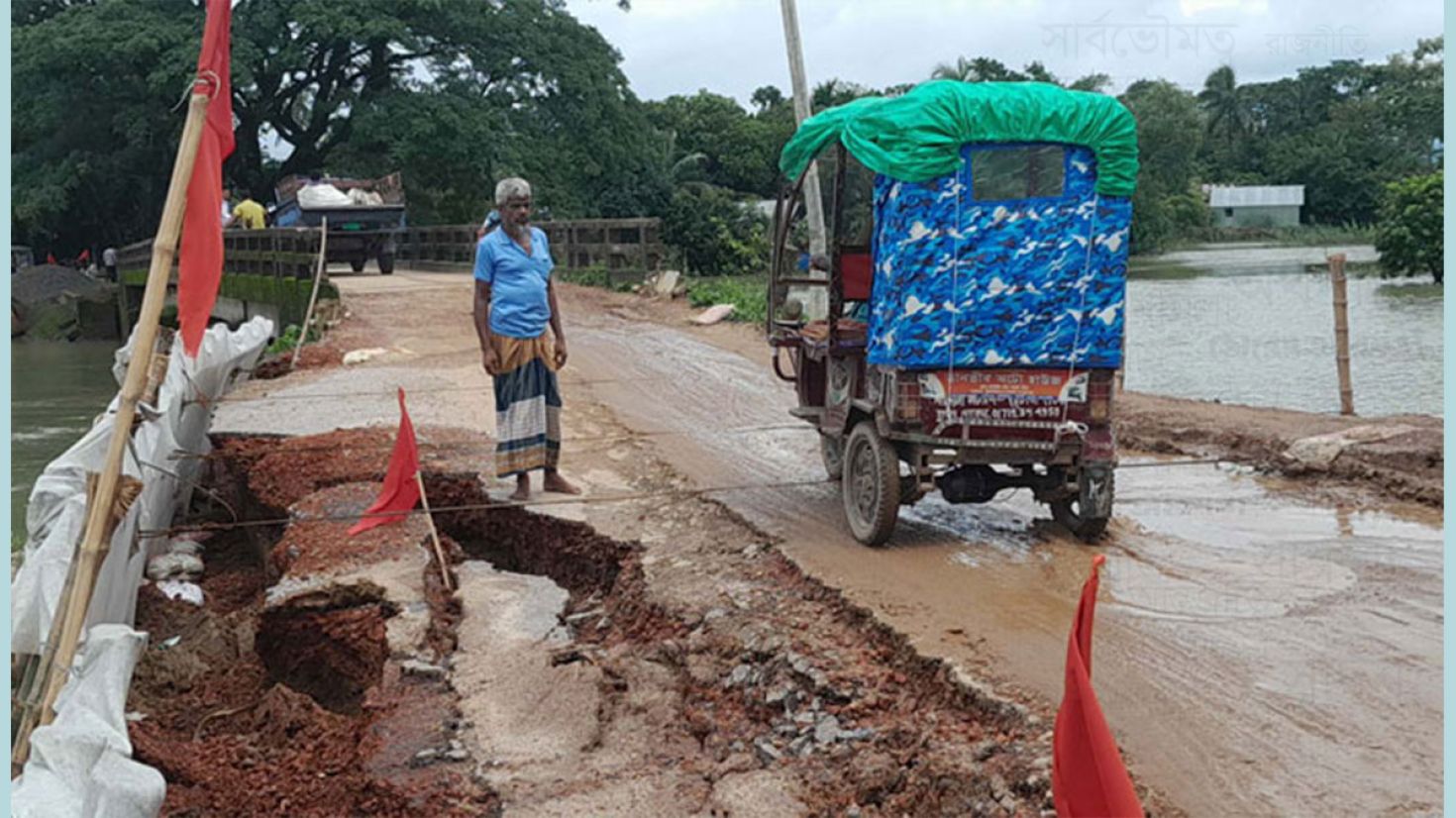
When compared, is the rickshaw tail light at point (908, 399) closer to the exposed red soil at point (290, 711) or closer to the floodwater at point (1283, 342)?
Result: the exposed red soil at point (290, 711)

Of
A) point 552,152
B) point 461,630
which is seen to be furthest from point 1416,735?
point 552,152

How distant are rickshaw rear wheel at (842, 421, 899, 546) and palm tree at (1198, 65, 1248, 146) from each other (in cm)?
7002

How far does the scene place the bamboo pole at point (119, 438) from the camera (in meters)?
4.57

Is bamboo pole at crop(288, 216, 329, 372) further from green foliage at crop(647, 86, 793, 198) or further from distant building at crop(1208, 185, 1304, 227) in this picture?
distant building at crop(1208, 185, 1304, 227)

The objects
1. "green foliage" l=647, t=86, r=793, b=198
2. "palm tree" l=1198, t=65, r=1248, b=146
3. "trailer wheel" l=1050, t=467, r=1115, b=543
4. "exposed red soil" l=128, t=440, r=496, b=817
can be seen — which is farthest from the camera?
"palm tree" l=1198, t=65, r=1248, b=146

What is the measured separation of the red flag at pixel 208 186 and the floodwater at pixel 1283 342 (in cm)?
1094

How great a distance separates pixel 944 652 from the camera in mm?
5258

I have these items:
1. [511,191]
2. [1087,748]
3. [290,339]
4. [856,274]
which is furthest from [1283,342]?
[1087,748]

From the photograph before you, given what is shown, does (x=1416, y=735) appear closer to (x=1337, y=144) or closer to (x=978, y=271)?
(x=978, y=271)

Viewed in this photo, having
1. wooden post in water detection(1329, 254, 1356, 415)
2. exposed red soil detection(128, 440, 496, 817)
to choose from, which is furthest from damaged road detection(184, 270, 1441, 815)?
wooden post in water detection(1329, 254, 1356, 415)

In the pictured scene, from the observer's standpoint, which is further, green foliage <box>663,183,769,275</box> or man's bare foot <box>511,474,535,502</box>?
green foliage <box>663,183,769,275</box>

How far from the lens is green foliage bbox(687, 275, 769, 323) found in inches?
749

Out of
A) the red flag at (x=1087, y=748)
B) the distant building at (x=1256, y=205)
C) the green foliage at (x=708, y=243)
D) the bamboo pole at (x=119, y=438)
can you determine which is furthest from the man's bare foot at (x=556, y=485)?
the distant building at (x=1256, y=205)

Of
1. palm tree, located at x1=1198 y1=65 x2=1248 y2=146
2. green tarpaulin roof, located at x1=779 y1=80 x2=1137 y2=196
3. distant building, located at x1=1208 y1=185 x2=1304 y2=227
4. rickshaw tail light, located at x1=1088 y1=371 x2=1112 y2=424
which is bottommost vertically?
rickshaw tail light, located at x1=1088 y1=371 x2=1112 y2=424
